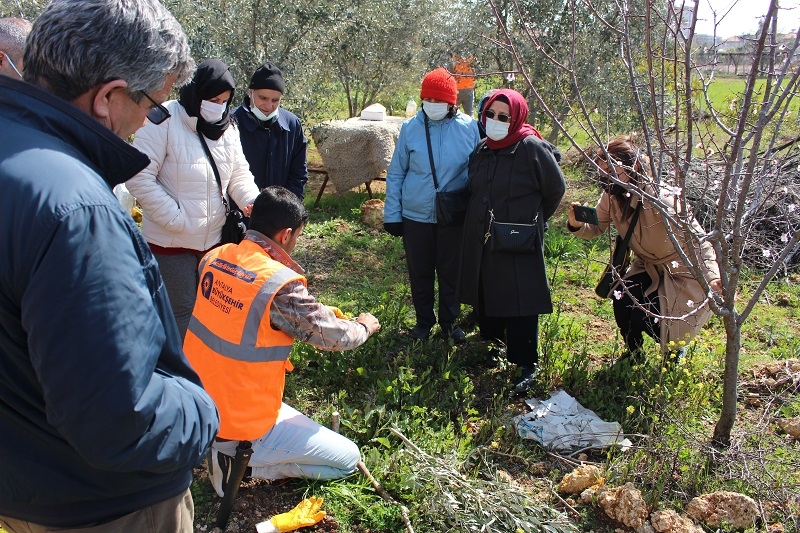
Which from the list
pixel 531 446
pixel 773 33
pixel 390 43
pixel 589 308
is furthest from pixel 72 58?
pixel 390 43

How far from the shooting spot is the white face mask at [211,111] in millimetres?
3646

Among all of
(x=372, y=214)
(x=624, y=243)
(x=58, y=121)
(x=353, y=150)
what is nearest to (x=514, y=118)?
(x=624, y=243)

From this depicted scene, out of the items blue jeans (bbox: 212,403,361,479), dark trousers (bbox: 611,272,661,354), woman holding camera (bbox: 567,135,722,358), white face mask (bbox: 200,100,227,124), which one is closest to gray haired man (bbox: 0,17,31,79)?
white face mask (bbox: 200,100,227,124)

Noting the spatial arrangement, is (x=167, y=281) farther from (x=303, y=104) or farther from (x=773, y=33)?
(x=303, y=104)

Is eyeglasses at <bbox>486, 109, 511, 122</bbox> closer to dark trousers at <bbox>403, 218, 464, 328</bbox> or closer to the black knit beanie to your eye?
dark trousers at <bbox>403, 218, 464, 328</bbox>

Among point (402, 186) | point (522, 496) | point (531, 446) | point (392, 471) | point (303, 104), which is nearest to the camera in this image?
point (522, 496)

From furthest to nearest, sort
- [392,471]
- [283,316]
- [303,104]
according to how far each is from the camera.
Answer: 1. [303,104]
2. [392,471]
3. [283,316]

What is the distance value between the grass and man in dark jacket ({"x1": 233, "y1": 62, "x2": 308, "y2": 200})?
3.70ft

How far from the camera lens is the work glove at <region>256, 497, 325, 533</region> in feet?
9.30

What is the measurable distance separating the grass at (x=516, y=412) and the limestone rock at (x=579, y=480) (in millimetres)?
66

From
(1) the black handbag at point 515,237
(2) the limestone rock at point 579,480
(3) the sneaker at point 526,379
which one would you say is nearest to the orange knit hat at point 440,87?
(1) the black handbag at point 515,237

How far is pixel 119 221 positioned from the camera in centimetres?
129

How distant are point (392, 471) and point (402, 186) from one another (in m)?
2.14

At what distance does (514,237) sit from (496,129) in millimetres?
645
